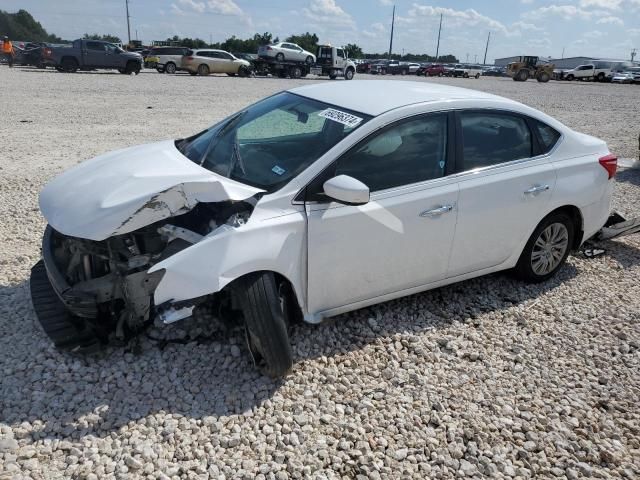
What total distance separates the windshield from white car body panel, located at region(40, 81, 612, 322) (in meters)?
0.09

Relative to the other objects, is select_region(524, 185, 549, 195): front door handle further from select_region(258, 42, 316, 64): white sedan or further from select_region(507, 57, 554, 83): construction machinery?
select_region(507, 57, 554, 83): construction machinery

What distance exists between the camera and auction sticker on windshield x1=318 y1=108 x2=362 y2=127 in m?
3.43

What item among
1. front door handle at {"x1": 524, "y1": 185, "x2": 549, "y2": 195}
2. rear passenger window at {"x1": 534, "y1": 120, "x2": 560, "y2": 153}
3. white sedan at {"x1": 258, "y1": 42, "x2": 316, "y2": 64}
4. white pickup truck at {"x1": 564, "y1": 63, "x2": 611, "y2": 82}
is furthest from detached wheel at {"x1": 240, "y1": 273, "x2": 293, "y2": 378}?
white pickup truck at {"x1": 564, "y1": 63, "x2": 611, "y2": 82}

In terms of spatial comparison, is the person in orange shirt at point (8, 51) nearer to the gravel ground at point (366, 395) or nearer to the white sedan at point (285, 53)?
the white sedan at point (285, 53)

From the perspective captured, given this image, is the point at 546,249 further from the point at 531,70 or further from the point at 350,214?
the point at 531,70

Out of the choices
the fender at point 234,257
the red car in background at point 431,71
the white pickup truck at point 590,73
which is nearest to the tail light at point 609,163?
the fender at point 234,257

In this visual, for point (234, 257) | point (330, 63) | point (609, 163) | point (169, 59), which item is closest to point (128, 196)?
point (234, 257)

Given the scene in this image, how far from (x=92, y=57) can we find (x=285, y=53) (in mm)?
11724

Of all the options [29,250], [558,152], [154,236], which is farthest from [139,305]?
[558,152]

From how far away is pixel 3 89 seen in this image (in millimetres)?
17188

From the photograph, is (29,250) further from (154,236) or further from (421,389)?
(421,389)

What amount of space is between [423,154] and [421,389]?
5.22 feet

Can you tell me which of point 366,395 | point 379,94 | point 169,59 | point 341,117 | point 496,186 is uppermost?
point 379,94

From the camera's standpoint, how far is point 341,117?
11.6 feet
